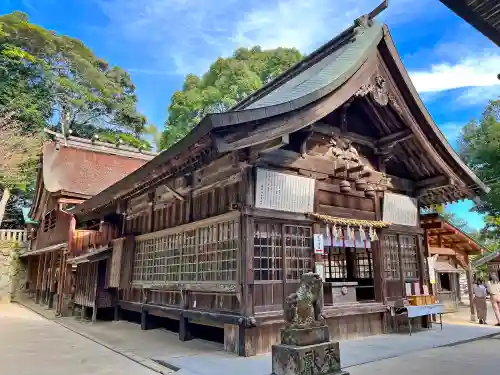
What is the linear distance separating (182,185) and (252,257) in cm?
323

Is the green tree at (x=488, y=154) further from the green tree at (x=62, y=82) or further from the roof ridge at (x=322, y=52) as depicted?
the green tree at (x=62, y=82)

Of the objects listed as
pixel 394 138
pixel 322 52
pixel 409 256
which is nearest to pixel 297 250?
pixel 409 256

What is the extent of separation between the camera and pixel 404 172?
401 inches

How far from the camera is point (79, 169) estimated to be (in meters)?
18.4

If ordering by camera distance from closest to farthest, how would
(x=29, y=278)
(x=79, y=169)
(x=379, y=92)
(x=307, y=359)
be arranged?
(x=307, y=359)
(x=379, y=92)
(x=79, y=169)
(x=29, y=278)

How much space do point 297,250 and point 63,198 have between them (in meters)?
12.3

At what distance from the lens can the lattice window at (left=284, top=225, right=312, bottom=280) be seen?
7367mm

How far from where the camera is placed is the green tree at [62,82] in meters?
29.5

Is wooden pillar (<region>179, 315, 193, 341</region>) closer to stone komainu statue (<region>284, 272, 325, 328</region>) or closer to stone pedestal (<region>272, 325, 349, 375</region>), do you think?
stone pedestal (<region>272, 325, 349, 375</region>)

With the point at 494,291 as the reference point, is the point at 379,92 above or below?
above

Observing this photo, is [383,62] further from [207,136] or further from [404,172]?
[207,136]

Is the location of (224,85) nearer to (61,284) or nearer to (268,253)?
(61,284)

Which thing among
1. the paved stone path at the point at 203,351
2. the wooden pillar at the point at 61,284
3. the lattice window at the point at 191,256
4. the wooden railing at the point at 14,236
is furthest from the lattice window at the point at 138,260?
the wooden railing at the point at 14,236

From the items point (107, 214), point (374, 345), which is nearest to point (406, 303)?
point (374, 345)
